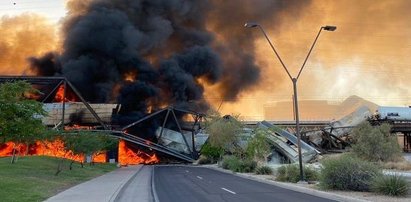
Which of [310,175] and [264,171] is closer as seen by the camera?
[310,175]

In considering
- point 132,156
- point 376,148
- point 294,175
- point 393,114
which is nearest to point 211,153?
point 132,156

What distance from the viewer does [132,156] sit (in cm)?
7969

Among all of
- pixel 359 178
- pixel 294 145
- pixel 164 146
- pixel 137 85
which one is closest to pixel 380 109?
pixel 294 145

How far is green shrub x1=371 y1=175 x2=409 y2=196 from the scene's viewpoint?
45.9 feet

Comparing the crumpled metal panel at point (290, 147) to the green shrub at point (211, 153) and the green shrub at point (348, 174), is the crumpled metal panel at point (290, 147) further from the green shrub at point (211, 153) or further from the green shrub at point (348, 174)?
the green shrub at point (348, 174)

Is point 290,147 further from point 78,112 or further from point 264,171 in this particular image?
point 78,112

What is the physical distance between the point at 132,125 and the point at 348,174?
212ft

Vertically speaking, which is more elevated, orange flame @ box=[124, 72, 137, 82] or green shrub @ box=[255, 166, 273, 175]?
orange flame @ box=[124, 72, 137, 82]

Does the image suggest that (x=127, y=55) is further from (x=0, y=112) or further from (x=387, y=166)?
(x=0, y=112)

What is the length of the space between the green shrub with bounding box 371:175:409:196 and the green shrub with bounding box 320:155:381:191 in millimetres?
798

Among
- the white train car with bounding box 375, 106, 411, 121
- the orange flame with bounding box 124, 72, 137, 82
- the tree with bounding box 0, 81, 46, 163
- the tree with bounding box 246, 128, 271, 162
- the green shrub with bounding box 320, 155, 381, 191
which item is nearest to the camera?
the tree with bounding box 0, 81, 46, 163

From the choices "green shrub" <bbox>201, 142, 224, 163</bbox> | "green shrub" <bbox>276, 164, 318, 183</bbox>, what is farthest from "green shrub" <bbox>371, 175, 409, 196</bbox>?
"green shrub" <bbox>201, 142, 224, 163</bbox>

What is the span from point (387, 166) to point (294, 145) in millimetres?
34340

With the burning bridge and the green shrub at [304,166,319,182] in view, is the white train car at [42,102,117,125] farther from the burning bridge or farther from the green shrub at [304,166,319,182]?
the green shrub at [304,166,319,182]
